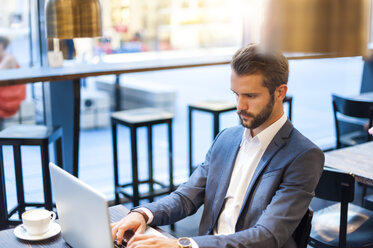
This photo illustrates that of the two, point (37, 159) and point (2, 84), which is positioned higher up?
point (2, 84)

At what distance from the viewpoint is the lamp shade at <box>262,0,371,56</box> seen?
561 mm

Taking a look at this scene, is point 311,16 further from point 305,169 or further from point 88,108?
point 88,108

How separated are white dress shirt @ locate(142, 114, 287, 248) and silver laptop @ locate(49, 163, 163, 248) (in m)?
0.32

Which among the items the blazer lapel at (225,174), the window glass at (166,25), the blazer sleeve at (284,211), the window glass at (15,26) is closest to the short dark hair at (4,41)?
the window glass at (15,26)

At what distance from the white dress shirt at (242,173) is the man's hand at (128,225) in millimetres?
64

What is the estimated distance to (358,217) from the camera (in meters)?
2.35

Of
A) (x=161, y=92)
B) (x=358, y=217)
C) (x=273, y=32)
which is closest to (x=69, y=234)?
(x=273, y=32)

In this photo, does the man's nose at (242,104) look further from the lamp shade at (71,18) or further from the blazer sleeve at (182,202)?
the lamp shade at (71,18)

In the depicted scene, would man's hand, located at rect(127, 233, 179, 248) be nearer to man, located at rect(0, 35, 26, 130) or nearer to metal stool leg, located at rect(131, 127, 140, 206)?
metal stool leg, located at rect(131, 127, 140, 206)

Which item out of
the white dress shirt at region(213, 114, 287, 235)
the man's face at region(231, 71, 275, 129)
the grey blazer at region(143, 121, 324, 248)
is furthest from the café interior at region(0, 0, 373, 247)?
the man's face at region(231, 71, 275, 129)

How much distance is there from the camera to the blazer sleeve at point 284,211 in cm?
141

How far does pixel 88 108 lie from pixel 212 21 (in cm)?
410

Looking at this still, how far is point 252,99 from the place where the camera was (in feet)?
5.25

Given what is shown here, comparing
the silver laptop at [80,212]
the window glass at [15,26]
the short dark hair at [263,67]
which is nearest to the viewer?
the silver laptop at [80,212]
